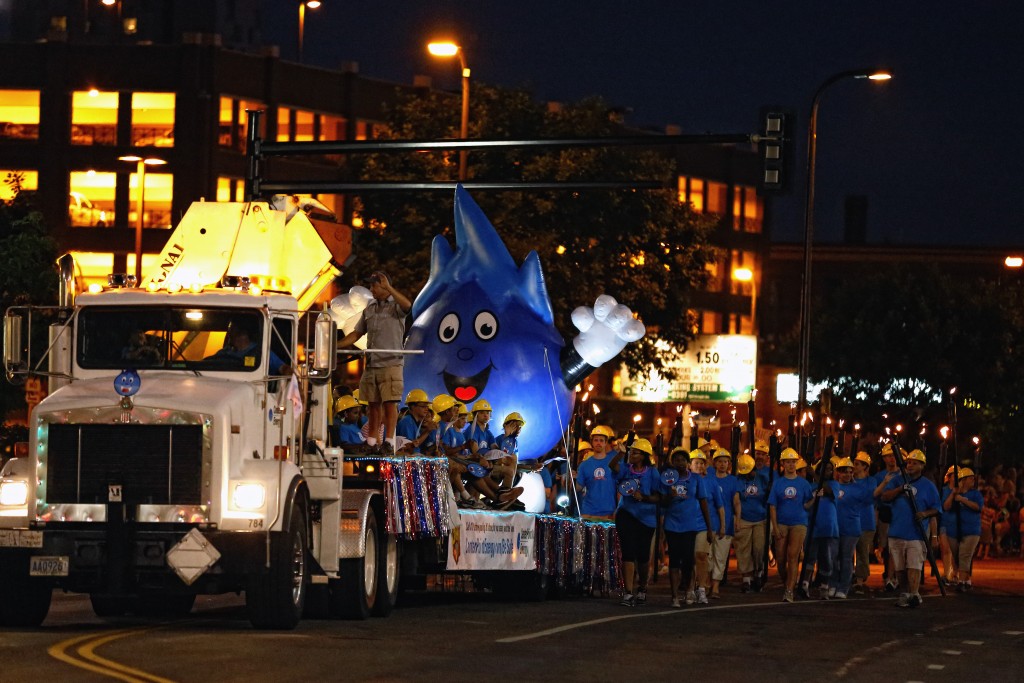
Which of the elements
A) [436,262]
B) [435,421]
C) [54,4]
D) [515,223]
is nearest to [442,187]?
[436,262]

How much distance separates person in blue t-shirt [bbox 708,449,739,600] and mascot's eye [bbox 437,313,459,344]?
3605 millimetres

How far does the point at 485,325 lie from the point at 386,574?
23.1ft

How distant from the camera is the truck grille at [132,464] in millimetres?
15781

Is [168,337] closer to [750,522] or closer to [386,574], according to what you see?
[386,574]

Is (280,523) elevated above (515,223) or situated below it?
below

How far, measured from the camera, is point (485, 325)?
81.4ft

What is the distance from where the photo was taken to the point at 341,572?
1747 centimetres

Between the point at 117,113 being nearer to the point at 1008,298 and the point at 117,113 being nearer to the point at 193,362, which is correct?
the point at 1008,298

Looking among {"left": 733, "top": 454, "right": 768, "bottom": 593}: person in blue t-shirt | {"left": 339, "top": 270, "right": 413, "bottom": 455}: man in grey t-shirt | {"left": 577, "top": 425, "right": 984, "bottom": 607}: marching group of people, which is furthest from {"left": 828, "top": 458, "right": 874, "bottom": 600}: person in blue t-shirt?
{"left": 339, "top": 270, "right": 413, "bottom": 455}: man in grey t-shirt

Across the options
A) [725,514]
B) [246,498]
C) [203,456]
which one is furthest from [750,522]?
[203,456]

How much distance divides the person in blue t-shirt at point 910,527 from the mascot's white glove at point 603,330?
377 cm

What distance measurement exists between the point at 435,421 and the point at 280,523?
17.5ft

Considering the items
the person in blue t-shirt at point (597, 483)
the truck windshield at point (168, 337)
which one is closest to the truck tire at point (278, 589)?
the truck windshield at point (168, 337)

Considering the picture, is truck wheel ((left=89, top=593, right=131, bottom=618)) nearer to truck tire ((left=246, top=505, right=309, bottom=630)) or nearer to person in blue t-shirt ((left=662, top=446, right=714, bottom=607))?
truck tire ((left=246, top=505, right=309, bottom=630))
